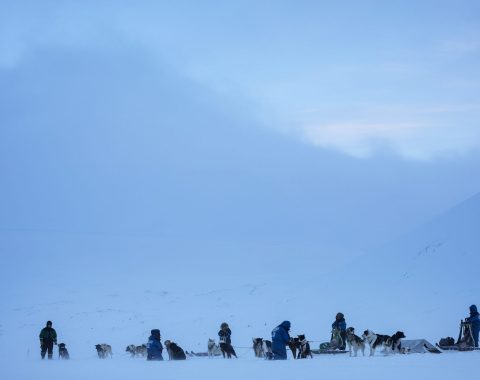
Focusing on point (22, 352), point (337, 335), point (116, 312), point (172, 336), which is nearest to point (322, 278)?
point (116, 312)

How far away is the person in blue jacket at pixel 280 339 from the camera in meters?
22.6

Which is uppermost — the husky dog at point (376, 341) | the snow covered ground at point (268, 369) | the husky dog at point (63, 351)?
the husky dog at point (63, 351)

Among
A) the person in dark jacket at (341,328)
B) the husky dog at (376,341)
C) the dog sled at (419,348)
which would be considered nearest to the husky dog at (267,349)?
the person in dark jacket at (341,328)

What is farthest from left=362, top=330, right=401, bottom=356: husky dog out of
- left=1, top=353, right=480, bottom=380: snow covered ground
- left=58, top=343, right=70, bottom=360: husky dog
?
left=58, top=343, right=70, bottom=360: husky dog

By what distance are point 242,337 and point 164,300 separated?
18.1 m

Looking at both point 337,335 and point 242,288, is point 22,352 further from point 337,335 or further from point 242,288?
point 242,288

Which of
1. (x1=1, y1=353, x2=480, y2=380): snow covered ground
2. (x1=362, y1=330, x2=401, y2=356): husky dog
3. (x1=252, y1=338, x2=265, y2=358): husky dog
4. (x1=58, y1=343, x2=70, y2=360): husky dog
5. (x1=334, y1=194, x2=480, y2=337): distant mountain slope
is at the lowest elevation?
(x1=1, y1=353, x2=480, y2=380): snow covered ground

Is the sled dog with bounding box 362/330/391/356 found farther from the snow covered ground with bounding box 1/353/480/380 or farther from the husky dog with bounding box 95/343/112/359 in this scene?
the husky dog with bounding box 95/343/112/359

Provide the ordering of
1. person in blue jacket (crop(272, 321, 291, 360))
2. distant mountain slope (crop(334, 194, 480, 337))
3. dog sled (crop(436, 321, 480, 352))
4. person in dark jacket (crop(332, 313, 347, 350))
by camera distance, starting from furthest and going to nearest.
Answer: distant mountain slope (crop(334, 194, 480, 337)) → person in dark jacket (crop(332, 313, 347, 350)) → dog sled (crop(436, 321, 480, 352)) → person in blue jacket (crop(272, 321, 291, 360))

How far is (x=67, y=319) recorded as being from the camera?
149ft

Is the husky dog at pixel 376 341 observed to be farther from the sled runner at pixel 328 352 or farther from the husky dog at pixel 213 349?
the husky dog at pixel 213 349

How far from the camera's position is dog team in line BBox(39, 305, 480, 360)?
22922 mm

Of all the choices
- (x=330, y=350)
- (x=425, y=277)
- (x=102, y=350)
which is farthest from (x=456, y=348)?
A: (x=425, y=277)

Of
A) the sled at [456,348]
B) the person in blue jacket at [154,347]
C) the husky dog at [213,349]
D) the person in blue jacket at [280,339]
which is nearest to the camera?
the person in blue jacket at [280,339]
